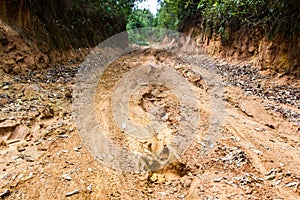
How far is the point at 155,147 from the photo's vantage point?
2.42 m

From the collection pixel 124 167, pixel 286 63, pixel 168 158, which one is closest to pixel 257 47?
pixel 286 63

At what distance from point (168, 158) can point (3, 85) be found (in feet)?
9.90

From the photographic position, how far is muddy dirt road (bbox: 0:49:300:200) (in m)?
1.69

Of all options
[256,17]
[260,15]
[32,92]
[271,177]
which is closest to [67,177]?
[271,177]

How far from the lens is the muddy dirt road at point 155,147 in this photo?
5.54 feet

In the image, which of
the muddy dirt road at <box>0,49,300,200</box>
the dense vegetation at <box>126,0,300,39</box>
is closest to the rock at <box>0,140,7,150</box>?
the muddy dirt road at <box>0,49,300,200</box>

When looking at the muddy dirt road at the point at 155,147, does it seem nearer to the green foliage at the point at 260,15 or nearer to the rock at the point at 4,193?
the rock at the point at 4,193

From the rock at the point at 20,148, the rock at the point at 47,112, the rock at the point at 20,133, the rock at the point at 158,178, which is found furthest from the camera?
the rock at the point at 47,112

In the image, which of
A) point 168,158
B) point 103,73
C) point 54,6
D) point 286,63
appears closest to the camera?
point 168,158

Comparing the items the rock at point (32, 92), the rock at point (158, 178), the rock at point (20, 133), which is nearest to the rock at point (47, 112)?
the rock at point (20, 133)

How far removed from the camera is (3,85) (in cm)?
335

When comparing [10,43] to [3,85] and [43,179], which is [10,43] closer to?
[3,85]

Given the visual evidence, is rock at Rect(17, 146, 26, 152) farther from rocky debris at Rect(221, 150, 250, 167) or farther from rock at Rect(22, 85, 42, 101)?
rocky debris at Rect(221, 150, 250, 167)

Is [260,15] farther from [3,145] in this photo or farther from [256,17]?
[3,145]
